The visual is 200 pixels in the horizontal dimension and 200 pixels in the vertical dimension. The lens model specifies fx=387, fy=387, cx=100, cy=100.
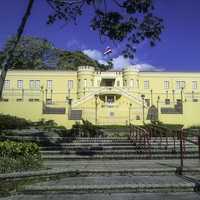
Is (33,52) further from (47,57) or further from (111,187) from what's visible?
(111,187)

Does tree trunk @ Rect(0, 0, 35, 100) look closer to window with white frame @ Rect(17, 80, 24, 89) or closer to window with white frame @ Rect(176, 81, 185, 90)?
window with white frame @ Rect(17, 80, 24, 89)

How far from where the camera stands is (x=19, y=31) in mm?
10078

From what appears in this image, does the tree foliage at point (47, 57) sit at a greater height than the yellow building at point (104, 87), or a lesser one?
greater

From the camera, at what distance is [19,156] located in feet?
33.5

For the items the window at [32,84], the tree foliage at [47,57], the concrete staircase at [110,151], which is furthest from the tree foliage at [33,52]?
the concrete staircase at [110,151]

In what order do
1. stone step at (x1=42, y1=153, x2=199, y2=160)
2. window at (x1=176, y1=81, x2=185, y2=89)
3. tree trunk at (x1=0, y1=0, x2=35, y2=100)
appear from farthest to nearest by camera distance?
window at (x1=176, y1=81, x2=185, y2=89) < stone step at (x1=42, y1=153, x2=199, y2=160) < tree trunk at (x1=0, y1=0, x2=35, y2=100)

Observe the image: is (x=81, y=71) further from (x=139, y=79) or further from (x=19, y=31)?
(x=19, y=31)

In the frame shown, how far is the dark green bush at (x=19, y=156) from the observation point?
961 centimetres

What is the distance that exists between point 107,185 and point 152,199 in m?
1.19

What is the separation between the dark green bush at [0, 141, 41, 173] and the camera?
9609 mm

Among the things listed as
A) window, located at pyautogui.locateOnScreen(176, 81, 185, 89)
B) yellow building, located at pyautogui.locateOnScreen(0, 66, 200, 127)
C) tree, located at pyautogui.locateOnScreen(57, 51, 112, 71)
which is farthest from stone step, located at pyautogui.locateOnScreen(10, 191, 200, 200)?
tree, located at pyautogui.locateOnScreen(57, 51, 112, 71)

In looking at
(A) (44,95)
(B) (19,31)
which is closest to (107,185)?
(B) (19,31)

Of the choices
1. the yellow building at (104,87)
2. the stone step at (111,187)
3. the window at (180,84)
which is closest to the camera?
the stone step at (111,187)

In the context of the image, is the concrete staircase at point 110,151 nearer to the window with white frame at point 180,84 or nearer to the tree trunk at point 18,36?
the tree trunk at point 18,36
